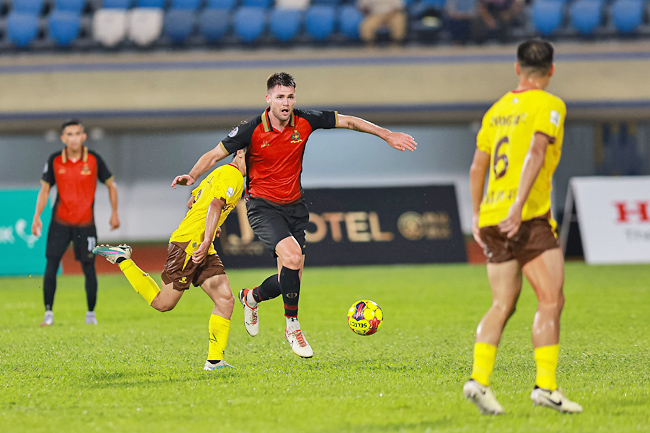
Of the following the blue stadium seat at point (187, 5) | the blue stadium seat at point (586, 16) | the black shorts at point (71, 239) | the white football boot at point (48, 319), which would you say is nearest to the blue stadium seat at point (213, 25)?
the blue stadium seat at point (187, 5)

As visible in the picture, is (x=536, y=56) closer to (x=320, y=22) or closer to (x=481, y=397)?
(x=481, y=397)

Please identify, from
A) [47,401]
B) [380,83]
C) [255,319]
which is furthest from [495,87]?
[47,401]

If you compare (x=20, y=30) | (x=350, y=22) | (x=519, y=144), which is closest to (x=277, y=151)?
(x=519, y=144)

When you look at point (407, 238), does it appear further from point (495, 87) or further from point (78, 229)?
point (78, 229)

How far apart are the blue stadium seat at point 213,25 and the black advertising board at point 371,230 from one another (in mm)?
5520

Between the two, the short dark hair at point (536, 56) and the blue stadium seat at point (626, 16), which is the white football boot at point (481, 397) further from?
the blue stadium seat at point (626, 16)

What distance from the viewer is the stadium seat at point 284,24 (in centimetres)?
1942

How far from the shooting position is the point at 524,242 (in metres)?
4.06

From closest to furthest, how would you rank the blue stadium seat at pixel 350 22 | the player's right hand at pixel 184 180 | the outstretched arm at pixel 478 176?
1. the outstretched arm at pixel 478 176
2. the player's right hand at pixel 184 180
3. the blue stadium seat at pixel 350 22

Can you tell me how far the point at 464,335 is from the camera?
7.33 meters

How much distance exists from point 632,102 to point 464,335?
514 inches

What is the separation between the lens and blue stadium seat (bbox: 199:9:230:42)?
19.5 m

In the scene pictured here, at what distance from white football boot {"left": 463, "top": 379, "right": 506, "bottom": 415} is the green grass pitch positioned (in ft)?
0.18

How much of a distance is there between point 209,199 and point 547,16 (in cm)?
1542
